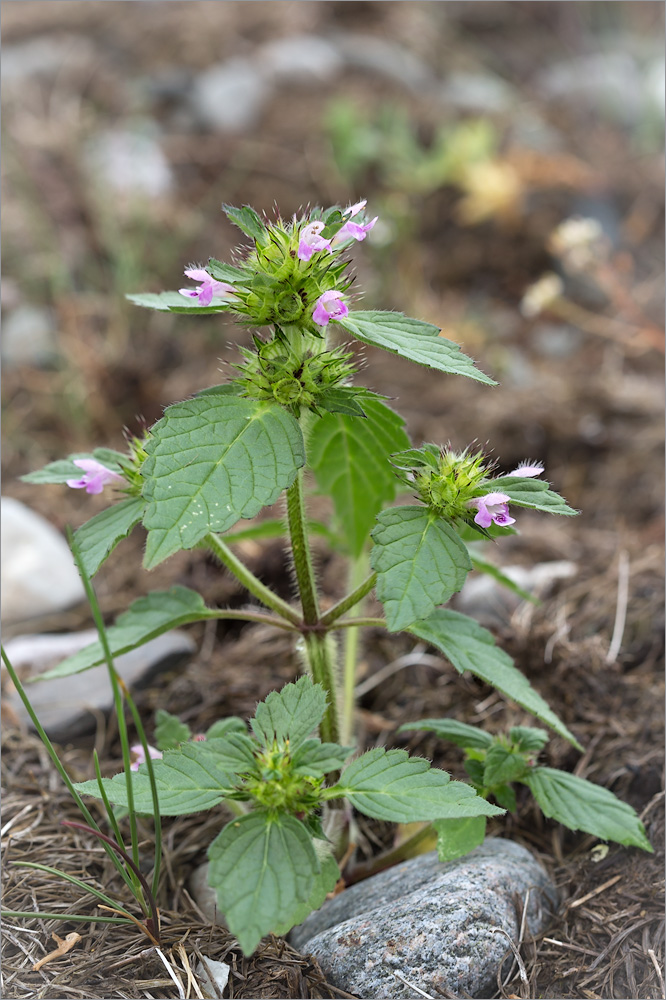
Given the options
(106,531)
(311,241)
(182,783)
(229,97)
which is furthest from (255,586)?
(229,97)

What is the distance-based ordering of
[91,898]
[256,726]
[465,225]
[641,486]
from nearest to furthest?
[256,726] → [91,898] → [641,486] → [465,225]

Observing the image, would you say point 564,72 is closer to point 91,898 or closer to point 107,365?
point 107,365

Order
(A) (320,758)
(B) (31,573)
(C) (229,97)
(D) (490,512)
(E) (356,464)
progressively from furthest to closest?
(C) (229,97) → (B) (31,573) → (E) (356,464) → (D) (490,512) → (A) (320,758)

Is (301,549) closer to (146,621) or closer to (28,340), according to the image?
(146,621)

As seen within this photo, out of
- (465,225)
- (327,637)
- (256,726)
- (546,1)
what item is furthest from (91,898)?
(546,1)

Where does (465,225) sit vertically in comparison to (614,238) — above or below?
above
